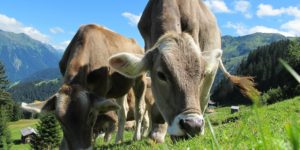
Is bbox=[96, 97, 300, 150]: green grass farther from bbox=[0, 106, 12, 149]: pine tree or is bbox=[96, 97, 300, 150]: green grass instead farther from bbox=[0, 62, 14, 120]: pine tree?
bbox=[0, 62, 14, 120]: pine tree

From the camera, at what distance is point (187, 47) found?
7566 mm

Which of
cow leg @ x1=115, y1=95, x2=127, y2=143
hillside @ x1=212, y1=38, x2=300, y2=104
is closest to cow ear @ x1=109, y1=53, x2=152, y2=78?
cow leg @ x1=115, y1=95, x2=127, y2=143

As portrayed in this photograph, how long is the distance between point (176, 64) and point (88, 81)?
11.6 feet

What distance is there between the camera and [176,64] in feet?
23.9

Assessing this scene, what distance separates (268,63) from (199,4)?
136m

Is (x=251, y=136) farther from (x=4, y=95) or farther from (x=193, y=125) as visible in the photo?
(x=4, y=95)

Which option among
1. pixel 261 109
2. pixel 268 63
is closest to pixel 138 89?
pixel 261 109

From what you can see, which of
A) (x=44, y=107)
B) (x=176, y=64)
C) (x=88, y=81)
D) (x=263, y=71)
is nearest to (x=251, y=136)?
(x=176, y=64)

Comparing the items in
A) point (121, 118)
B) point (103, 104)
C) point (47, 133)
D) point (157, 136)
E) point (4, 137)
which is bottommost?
point (47, 133)

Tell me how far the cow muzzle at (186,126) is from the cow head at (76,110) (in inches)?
93.4

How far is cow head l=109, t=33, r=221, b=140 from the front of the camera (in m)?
6.54

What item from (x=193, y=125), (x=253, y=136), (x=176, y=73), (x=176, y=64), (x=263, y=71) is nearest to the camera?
(x=253, y=136)

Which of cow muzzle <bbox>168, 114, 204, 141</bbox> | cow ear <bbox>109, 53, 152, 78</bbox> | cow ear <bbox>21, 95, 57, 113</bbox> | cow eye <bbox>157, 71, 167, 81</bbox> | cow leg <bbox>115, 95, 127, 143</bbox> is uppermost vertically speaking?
cow ear <bbox>109, 53, 152, 78</bbox>

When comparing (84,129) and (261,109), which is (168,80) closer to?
(84,129)
